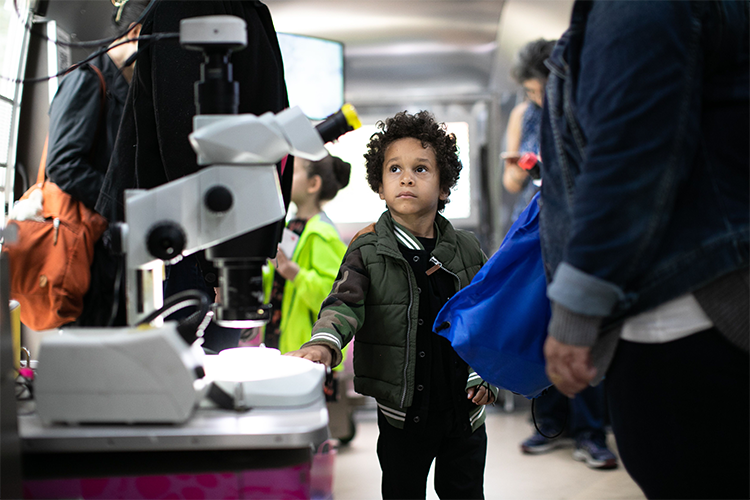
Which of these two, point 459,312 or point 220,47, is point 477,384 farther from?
point 220,47

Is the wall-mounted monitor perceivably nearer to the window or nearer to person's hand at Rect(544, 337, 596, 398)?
the window

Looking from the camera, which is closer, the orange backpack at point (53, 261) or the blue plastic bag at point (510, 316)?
the blue plastic bag at point (510, 316)

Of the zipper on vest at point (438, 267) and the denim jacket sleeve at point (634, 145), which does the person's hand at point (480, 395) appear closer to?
the zipper on vest at point (438, 267)

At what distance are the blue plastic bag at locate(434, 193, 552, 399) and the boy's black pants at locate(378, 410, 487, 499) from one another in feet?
0.93

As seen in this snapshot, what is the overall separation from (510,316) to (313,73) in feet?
7.19

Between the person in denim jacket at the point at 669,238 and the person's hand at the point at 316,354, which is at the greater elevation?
the person in denim jacket at the point at 669,238

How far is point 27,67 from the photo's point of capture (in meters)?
1.53

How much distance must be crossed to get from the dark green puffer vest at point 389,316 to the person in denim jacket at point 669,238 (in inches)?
22.5

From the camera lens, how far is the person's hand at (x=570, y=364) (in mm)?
786

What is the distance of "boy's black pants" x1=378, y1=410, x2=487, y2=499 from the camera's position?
1352mm

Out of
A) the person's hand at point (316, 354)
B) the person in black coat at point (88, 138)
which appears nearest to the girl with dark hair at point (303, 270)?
the person in black coat at point (88, 138)

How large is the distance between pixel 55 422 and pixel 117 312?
0.16 metres

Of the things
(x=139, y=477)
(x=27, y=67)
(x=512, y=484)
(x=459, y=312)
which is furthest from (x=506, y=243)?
(x=512, y=484)

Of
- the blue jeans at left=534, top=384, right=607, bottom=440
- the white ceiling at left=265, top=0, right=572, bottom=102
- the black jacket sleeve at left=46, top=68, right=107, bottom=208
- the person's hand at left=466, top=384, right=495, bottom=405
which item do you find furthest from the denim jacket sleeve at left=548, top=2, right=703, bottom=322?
the white ceiling at left=265, top=0, right=572, bottom=102
